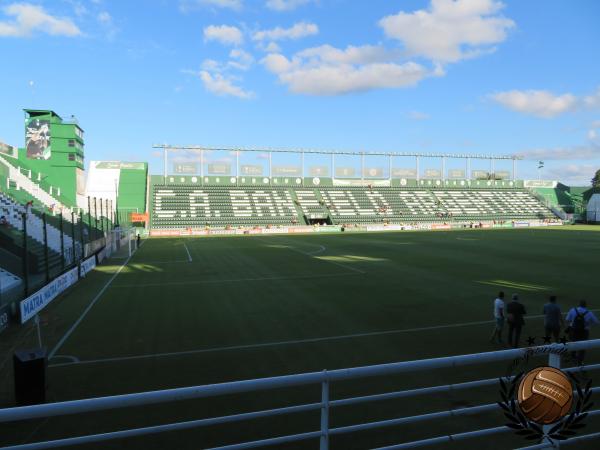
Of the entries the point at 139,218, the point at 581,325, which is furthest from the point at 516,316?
the point at 139,218

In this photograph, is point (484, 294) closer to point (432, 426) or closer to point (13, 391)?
point (432, 426)

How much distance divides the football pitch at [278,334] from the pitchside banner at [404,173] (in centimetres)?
6491

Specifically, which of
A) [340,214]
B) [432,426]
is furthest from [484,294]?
[340,214]

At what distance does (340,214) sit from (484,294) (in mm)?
64168

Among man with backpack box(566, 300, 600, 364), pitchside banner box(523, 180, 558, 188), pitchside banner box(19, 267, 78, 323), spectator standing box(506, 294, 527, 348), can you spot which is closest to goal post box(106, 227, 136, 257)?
pitchside banner box(19, 267, 78, 323)

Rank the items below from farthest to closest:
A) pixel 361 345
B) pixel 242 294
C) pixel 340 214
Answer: pixel 340 214, pixel 242 294, pixel 361 345

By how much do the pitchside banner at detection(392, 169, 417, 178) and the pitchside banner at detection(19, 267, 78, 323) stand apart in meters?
79.0

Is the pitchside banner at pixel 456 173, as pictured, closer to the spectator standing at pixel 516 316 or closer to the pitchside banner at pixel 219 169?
the pitchside banner at pixel 219 169

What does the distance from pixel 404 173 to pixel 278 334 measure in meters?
86.0

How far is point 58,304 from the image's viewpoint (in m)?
19.9

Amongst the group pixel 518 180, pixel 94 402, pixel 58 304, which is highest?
pixel 518 180

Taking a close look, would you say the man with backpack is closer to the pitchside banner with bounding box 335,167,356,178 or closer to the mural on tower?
the mural on tower

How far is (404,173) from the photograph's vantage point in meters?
95.8

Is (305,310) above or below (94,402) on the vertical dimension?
below
